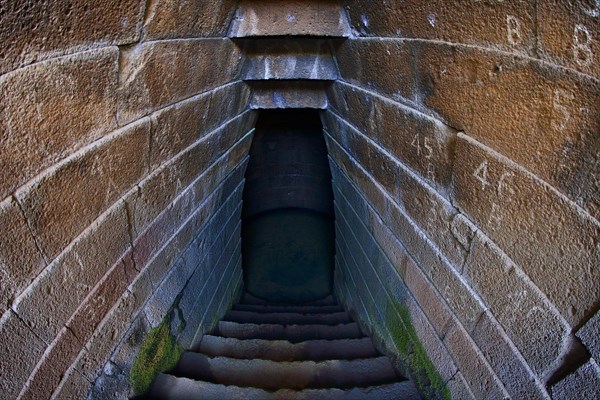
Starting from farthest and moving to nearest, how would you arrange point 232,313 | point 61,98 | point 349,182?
point 232,313
point 349,182
point 61,98

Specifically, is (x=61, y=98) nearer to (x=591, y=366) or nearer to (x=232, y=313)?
(x=591, y=366)

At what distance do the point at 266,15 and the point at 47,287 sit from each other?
96.5 inches

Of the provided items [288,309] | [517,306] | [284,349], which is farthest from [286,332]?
[517,306]

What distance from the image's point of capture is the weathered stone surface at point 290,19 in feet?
9.94

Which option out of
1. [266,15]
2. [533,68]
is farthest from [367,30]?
[533,68]

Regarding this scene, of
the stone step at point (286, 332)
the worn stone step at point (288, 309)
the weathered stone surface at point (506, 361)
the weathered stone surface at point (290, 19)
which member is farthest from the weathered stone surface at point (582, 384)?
the worn stone step at point (288, 309)

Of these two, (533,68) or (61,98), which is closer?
(533,68)

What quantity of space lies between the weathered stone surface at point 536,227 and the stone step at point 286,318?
3.61 m

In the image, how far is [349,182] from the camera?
14.5 ft

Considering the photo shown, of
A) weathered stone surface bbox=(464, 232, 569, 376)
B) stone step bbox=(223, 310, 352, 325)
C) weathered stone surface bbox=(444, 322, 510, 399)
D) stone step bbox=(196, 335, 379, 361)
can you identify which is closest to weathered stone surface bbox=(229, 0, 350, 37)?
weathered stone surface bbox=(464, 232, 569, 376)

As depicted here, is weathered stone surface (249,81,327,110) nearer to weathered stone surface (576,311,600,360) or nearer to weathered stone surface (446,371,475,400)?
weathered stone surface (446,371,475,400)

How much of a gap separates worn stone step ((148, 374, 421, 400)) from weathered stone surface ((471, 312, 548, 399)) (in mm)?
1194

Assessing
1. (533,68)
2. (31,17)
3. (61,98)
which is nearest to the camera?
(31,17)

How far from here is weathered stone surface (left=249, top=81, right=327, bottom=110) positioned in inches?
171
